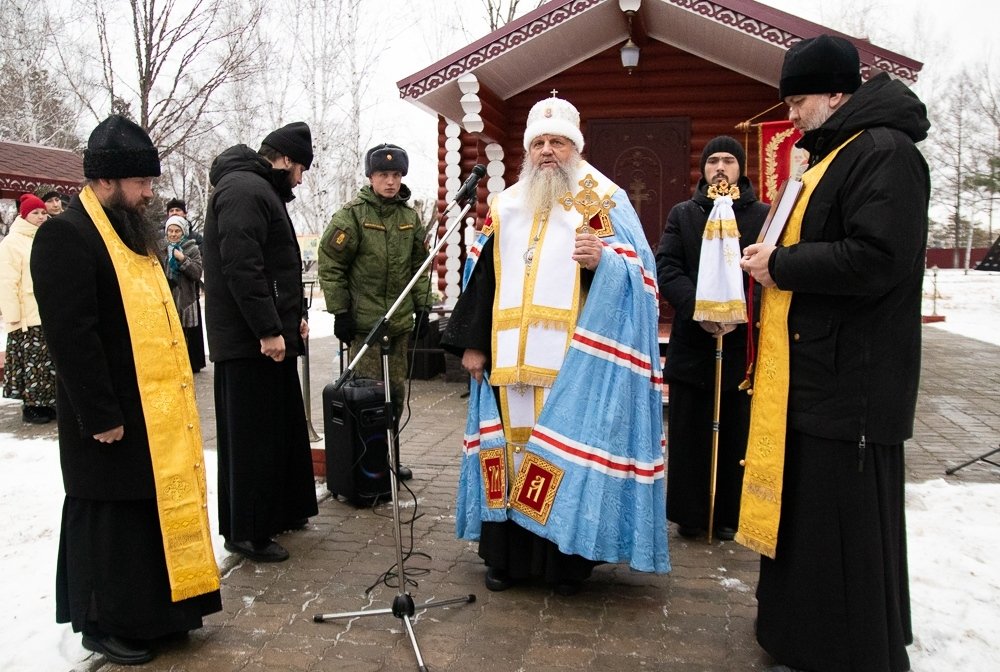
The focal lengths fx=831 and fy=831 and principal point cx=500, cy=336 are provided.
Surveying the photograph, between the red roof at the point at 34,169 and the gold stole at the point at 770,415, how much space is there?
9.37 meters

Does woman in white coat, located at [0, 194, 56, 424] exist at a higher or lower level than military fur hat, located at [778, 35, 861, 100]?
lower

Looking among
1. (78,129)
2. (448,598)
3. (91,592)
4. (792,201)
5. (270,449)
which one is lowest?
(448,598)

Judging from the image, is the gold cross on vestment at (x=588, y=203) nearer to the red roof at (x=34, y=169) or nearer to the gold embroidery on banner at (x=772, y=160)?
the gold embroidery on banner at (x=772, y=160)

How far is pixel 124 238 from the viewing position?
123 inches

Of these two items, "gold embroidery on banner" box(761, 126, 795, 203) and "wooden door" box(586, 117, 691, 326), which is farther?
"wooden door" box(586, 117, 691, 326)

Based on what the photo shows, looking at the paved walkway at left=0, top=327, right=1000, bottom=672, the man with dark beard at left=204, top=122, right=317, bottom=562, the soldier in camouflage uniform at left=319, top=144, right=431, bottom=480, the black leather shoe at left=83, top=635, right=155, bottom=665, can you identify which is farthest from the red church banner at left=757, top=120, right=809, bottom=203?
the black leather shoe at left=83, top=635, right=155, bottom=665

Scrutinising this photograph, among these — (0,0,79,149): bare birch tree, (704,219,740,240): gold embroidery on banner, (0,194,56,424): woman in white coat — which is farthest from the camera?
(0,0,79,149): bare birch tree

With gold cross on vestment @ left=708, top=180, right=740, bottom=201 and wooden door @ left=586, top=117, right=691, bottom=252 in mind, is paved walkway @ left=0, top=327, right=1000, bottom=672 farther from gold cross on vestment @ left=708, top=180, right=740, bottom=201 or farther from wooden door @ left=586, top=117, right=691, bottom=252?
wooden door @ left=586, top=117, right=691, bottom=252

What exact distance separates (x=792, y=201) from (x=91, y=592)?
2915mm

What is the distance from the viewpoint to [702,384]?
4.36m

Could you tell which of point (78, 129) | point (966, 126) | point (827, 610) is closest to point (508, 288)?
point (827, 610)

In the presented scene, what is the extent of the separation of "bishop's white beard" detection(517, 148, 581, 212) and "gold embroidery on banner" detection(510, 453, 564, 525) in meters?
1.13

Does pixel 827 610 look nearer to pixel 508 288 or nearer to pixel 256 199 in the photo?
pixel 508 288

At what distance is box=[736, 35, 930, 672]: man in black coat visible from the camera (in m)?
2.59
